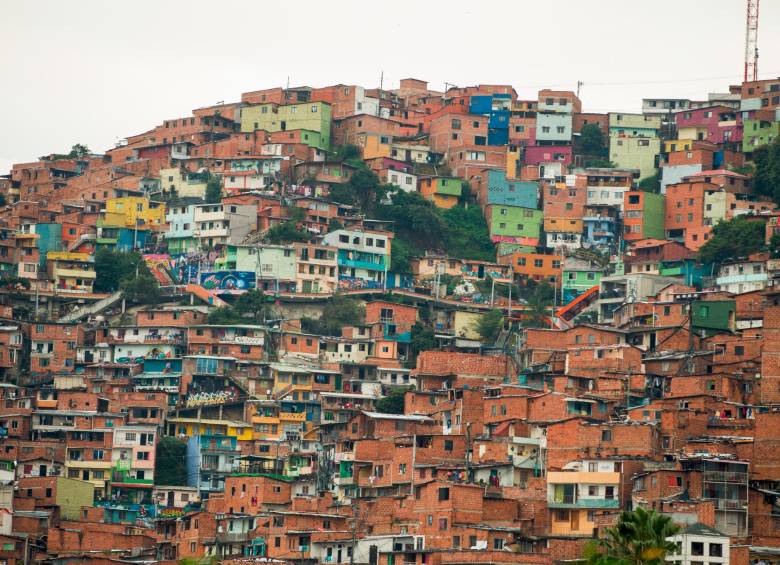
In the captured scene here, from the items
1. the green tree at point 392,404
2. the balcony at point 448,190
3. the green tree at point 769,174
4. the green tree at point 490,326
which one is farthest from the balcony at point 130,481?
the green tree at point 769,174

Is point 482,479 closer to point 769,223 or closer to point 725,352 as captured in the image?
point 725,352

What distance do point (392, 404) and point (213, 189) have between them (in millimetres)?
23537

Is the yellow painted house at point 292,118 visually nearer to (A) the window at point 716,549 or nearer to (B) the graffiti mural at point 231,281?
(B) the graffiti mural at point 231,281

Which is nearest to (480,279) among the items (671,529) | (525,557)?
(525,557)

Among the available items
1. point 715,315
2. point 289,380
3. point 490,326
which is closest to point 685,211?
point 490,326

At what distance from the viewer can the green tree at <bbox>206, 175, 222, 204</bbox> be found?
88375mm

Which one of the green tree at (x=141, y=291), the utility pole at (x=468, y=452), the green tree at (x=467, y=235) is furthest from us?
the green tree at (x=467, y=235)

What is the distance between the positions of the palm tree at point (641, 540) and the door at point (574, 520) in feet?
30.1

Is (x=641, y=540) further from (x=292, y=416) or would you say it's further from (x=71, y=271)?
(x=71, y=271)

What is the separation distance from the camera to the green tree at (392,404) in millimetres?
68750

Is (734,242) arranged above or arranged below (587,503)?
above

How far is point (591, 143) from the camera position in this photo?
94.2 meters

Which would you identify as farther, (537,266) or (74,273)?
(537,266)

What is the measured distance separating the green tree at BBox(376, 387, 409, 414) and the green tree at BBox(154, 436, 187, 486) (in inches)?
287
